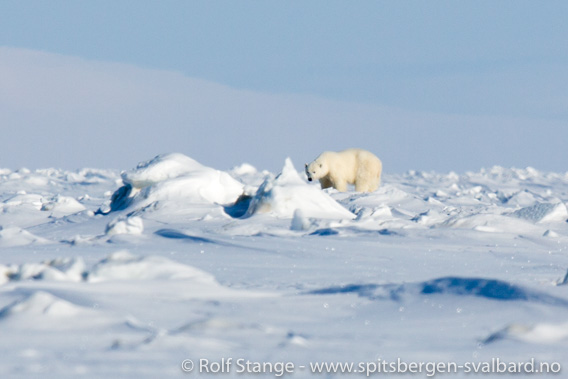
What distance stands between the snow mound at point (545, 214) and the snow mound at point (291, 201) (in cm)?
194

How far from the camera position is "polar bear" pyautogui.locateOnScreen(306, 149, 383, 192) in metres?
13.3

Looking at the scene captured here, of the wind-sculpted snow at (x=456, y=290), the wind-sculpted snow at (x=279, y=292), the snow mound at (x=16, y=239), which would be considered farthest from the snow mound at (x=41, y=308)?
the snow mound at (x=16, y=239)

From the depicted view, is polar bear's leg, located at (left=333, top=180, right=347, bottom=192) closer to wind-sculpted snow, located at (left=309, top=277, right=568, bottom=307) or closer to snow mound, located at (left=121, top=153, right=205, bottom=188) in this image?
snow mound, located at (left=121, top=153, right=205, bottom=188)

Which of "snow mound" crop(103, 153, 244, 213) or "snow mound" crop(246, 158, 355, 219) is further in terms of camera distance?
"snow mound" crop(103, 153, 244, 213)

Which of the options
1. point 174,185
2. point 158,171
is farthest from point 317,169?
point 174,185

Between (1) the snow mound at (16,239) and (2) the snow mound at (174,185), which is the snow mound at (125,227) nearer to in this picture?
(1) the snow mound at (16,239)

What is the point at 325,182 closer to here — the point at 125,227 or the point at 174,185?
the point at 174,185

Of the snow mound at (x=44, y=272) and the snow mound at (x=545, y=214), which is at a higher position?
the snow mound at (x=44, y=272)

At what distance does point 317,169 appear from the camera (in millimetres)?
13219

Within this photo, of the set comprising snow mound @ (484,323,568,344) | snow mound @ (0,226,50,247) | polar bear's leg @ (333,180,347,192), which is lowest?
polar bear's leg @ (333,180,347,192)

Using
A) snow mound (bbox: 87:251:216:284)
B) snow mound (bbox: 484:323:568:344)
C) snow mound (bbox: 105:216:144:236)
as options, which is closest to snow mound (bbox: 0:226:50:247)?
snow mound (bbox: 105:216:144:236)

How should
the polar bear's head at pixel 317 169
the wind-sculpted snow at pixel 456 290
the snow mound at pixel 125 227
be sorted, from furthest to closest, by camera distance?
the polar bear's head at pixel 317 169 → the snow mound at pixel 125 227 → the wind-sculpted snow at pixel 456 290

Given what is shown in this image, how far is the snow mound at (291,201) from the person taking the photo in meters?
7.12

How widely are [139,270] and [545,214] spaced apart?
17.9 feet
